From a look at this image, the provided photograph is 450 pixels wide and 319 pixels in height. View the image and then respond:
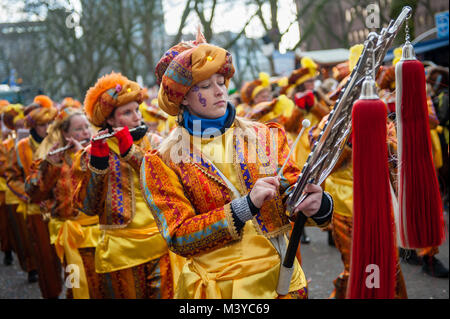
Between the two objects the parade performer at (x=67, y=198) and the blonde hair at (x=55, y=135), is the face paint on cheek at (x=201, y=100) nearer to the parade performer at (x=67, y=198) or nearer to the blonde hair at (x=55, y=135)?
the parade performer at (x=67, y=198)

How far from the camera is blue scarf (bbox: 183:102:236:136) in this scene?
2551 millimetres

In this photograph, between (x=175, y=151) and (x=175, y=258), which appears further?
(x=175, y=258)

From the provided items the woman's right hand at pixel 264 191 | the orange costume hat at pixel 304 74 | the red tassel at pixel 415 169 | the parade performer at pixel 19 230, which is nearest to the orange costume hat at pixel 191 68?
the woman's right hand at pixel 264 191

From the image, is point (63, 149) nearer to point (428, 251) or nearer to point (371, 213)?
point (428, 251)

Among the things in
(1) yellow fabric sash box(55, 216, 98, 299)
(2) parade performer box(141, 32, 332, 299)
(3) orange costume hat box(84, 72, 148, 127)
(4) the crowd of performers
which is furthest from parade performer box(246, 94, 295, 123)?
(2) parade performer box(141, 32, 332, 299)

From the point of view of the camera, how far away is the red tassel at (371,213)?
1594 millimetres

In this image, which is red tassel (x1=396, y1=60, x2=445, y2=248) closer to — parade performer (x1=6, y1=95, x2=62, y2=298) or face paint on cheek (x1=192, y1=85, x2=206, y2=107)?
face paint on cheek (x1=192, y1=85, x2=206, y2=107)

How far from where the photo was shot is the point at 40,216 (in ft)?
21.7

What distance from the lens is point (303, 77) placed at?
28.8 ft
